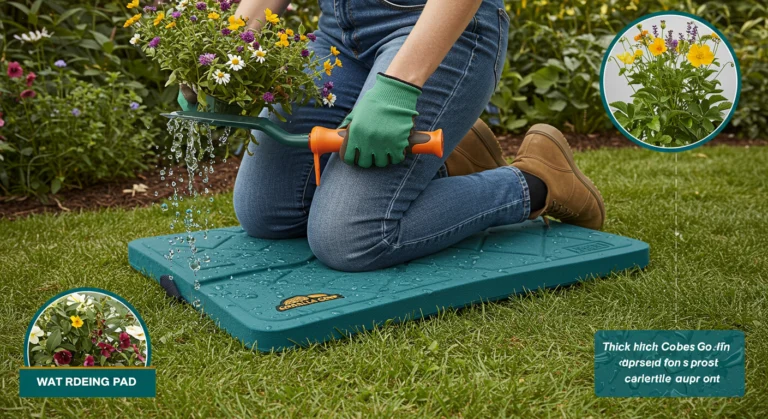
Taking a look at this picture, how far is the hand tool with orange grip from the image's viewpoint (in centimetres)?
177

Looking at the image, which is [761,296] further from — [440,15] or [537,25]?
[537,25]

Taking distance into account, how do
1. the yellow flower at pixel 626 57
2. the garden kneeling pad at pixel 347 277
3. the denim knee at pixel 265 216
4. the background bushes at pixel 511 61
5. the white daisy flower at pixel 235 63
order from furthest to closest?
the background bushes at pixel 511 61 < the denim knee at pixel 265 216 < the yellow flower at pixel 626 57 < the white daisy flower at pixel 235 63 < the garden kneeling pad at pixel 347 277

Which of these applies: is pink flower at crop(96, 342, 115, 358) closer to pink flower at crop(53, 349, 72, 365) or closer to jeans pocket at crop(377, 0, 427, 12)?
pink flower at crop(53, 349, 72, 365)

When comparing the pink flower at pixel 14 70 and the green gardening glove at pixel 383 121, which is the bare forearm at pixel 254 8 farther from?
the pink flower at pixel 14 70

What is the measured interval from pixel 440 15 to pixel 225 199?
1618 mm

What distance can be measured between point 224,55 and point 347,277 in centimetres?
63

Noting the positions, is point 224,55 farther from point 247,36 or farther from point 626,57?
point 626,57

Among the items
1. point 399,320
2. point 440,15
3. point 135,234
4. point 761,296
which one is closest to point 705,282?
point 761,296

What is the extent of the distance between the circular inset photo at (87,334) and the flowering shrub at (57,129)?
1.75m

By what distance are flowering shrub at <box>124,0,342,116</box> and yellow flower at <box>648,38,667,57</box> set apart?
34.3 inches

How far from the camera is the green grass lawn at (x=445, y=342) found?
4.39 feet

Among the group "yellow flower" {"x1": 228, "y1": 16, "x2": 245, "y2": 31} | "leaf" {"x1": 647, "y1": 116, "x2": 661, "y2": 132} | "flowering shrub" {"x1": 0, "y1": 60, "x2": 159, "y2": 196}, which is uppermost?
"yellow flower" {"x1": 228, "y1": 16, "x2": 245, "y2": 31}

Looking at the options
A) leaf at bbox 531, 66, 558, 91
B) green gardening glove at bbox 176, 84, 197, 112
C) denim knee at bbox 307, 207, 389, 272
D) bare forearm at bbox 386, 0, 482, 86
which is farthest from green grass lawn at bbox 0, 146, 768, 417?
leaf at bbox 531, 66, 558, 91

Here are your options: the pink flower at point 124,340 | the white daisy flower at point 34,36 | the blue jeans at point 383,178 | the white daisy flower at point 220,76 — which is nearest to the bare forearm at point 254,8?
the blue jeans at point 383,178
